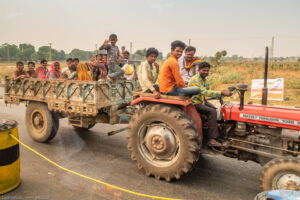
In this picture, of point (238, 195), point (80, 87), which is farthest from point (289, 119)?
point (80, 87)

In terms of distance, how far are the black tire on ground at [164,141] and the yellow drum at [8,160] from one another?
1.88 meters

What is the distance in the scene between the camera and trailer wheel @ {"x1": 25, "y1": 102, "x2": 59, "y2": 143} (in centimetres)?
543

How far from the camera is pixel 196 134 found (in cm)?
349

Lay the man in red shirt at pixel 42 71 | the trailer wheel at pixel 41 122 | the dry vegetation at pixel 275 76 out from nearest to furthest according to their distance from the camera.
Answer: the trailer wheel at pixel 41 122, the man in red shirt at pixel 42 71, the dry vegetation at pixel 275 76

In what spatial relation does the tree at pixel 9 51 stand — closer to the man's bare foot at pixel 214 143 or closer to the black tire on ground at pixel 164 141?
the black tire on ground at pixel 164 141

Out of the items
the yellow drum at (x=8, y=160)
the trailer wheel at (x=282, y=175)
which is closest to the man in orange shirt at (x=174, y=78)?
the trailer wheel at (x=282, y=175)

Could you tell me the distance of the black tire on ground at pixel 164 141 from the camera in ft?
11.5

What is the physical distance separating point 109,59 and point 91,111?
207 cm

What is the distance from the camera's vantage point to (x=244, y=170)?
165 inches

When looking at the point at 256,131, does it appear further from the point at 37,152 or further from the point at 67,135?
the point at 67,135

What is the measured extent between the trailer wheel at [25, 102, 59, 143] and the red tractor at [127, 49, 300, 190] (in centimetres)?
253

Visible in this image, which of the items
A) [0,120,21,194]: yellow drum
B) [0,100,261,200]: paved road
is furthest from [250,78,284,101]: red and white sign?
[0,120,21,194]: yellow drum

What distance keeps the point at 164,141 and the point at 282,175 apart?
68.5 inches

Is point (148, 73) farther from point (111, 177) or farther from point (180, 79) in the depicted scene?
point (111, 177)
